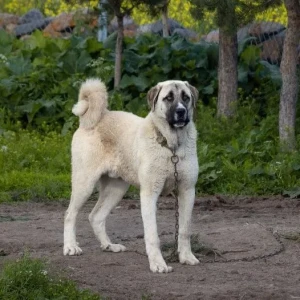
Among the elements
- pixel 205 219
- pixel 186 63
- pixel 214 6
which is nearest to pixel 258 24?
pixel 186 63

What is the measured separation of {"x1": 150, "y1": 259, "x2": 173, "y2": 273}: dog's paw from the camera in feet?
26.1

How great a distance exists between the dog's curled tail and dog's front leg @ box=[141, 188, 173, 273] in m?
1.03

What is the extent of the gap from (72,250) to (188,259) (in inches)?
41.2

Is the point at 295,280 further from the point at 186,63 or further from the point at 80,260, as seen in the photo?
the point at 186,63

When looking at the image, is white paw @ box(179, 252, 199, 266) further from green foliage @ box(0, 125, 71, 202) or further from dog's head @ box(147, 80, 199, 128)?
green foliage @ box(0, 125, 71, 202)

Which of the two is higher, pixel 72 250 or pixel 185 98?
pixel 185 98

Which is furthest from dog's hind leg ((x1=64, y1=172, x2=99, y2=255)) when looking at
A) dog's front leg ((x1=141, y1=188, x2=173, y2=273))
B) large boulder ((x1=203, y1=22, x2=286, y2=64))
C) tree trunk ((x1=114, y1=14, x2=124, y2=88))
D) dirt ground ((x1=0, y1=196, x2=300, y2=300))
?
large boulder ((x1=203, y1=22, x2=286, y2=64))

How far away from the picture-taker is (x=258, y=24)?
16.6 m

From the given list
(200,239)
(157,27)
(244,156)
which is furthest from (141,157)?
(157,27)

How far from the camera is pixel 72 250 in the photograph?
8.77 meters

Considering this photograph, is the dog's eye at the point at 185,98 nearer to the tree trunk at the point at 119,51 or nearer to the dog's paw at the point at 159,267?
the dog's paw at the point at 159,267

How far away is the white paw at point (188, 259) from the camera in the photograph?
8.32 meters

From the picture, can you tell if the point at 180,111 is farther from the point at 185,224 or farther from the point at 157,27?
the point at 157,27

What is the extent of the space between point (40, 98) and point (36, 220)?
16.5ft
